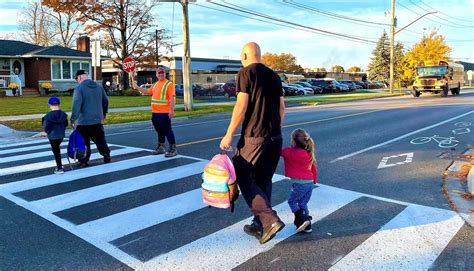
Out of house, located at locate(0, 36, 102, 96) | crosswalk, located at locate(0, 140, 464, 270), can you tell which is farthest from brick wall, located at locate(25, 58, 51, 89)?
crosswalk, located at locate(0, 140, 464, 270)

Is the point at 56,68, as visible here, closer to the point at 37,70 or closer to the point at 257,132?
the point at 37,70

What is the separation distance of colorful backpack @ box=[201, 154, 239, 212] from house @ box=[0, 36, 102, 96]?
121 ft

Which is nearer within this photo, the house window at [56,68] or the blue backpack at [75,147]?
the blue backpack at [75,147]

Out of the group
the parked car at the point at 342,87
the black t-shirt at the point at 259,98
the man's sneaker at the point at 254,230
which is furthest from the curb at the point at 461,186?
the parked car at the point at 342,87

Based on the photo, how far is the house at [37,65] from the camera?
1462 inches

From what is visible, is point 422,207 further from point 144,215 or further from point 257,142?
point 144,215

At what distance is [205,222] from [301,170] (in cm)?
133

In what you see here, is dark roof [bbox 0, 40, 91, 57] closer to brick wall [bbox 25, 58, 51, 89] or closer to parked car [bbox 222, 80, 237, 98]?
brick wall [bbox 25, 58, 51, 89]

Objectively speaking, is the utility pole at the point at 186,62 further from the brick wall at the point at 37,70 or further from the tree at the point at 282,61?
the tree at the point at 282,61

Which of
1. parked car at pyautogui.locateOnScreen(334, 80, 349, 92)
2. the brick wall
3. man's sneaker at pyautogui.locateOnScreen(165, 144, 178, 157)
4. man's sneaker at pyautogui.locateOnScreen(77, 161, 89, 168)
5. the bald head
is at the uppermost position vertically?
the brick wall

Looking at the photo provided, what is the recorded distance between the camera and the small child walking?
4.44 metres

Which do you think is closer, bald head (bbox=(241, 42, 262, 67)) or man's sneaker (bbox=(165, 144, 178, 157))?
bald head (bbox=(241, 42, 262, 67))

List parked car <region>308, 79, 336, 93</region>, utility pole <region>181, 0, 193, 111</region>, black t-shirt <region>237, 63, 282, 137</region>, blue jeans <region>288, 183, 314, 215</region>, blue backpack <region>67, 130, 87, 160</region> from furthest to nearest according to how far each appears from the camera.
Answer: parked car <region>308, 79, 336, 93</region> → utility pole <region>181, 0, 193, 111</region> → blue backpack <region>67, 130, 87, 160</region> → blue jeans <region>288, 183, 314, 215</region> → black t-shirt <region>237, 63, 282, 137</region>

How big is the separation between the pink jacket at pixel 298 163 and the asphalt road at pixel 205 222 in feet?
2.15
